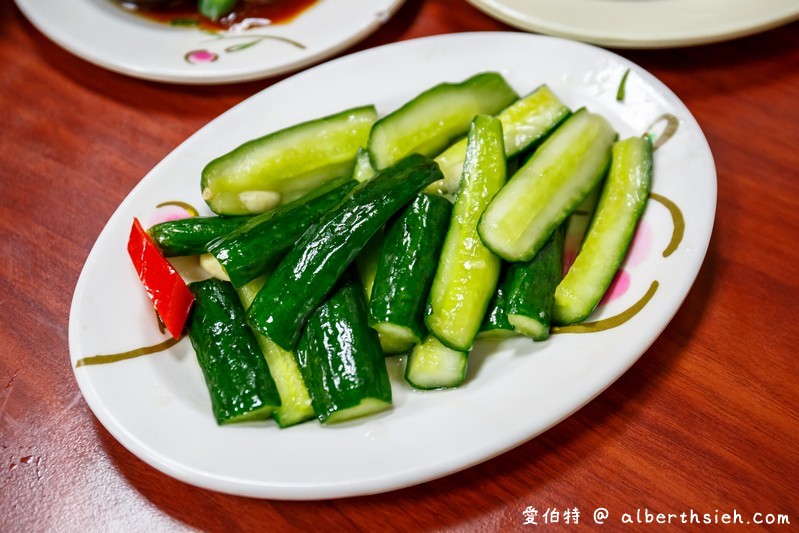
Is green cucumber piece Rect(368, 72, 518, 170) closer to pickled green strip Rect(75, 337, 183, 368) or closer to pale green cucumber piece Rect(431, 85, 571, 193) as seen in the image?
pale green cucumber piece Rect(431, 85, 571, 193)

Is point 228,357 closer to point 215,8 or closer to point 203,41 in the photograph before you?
point 203,41

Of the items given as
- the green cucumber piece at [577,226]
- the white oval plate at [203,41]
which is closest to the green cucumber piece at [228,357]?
the green cucumber piece at [577,226]

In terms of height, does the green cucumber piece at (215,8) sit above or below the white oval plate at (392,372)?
above

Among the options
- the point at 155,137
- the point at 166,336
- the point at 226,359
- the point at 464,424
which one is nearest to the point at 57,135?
the point at 155,137

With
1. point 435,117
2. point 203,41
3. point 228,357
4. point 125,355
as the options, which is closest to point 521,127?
point 435,117

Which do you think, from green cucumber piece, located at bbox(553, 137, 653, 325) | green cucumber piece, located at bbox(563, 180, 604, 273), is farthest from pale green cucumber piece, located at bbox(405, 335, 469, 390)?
green cucumber piece, located at bbox(563, 180, 604, 273)

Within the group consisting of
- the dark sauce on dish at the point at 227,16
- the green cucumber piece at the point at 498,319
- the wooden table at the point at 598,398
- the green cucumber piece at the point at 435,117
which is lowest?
the wooden table at the point at 598,398

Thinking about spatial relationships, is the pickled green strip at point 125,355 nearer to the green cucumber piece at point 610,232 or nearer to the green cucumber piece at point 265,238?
the green cucumber piece at point 265,238
